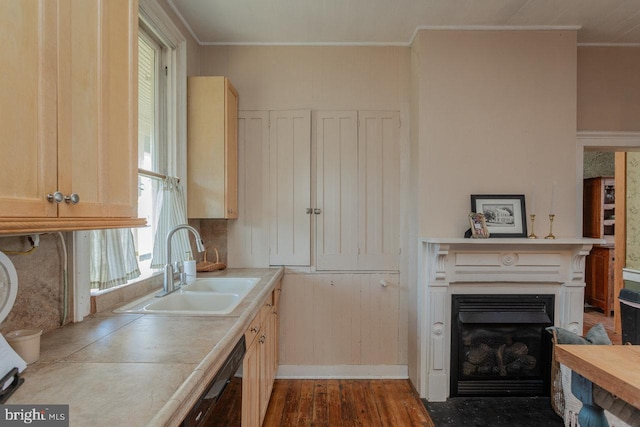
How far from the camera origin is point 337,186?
296 cm

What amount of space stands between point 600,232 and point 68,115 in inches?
255

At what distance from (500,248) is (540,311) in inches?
22.7

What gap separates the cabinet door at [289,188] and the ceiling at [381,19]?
661 mm

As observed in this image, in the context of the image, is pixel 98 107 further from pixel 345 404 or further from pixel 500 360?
pixel 500 360

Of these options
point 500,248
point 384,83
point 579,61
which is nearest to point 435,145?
point 384,83

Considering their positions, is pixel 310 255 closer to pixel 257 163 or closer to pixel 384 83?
pixel 257 163

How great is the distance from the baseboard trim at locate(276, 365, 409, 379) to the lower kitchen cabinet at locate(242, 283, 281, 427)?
1.50 ft

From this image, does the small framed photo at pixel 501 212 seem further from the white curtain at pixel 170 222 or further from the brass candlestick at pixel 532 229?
the white curtain at pixel 170 222

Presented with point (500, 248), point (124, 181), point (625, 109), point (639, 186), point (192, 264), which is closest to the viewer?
point (124, 181)

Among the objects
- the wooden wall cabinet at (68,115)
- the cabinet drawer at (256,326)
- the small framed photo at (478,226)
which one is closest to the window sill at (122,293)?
the wooden wall cabinet at (68,115)

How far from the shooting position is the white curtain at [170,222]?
224 centimetres

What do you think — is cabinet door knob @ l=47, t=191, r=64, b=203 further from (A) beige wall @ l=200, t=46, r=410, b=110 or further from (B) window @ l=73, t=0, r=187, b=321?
(A) beige wall @ l=200, t=46, r=410, b=110

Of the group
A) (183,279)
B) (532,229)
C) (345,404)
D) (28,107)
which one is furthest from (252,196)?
(532,229)

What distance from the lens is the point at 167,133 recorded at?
8.23ft
